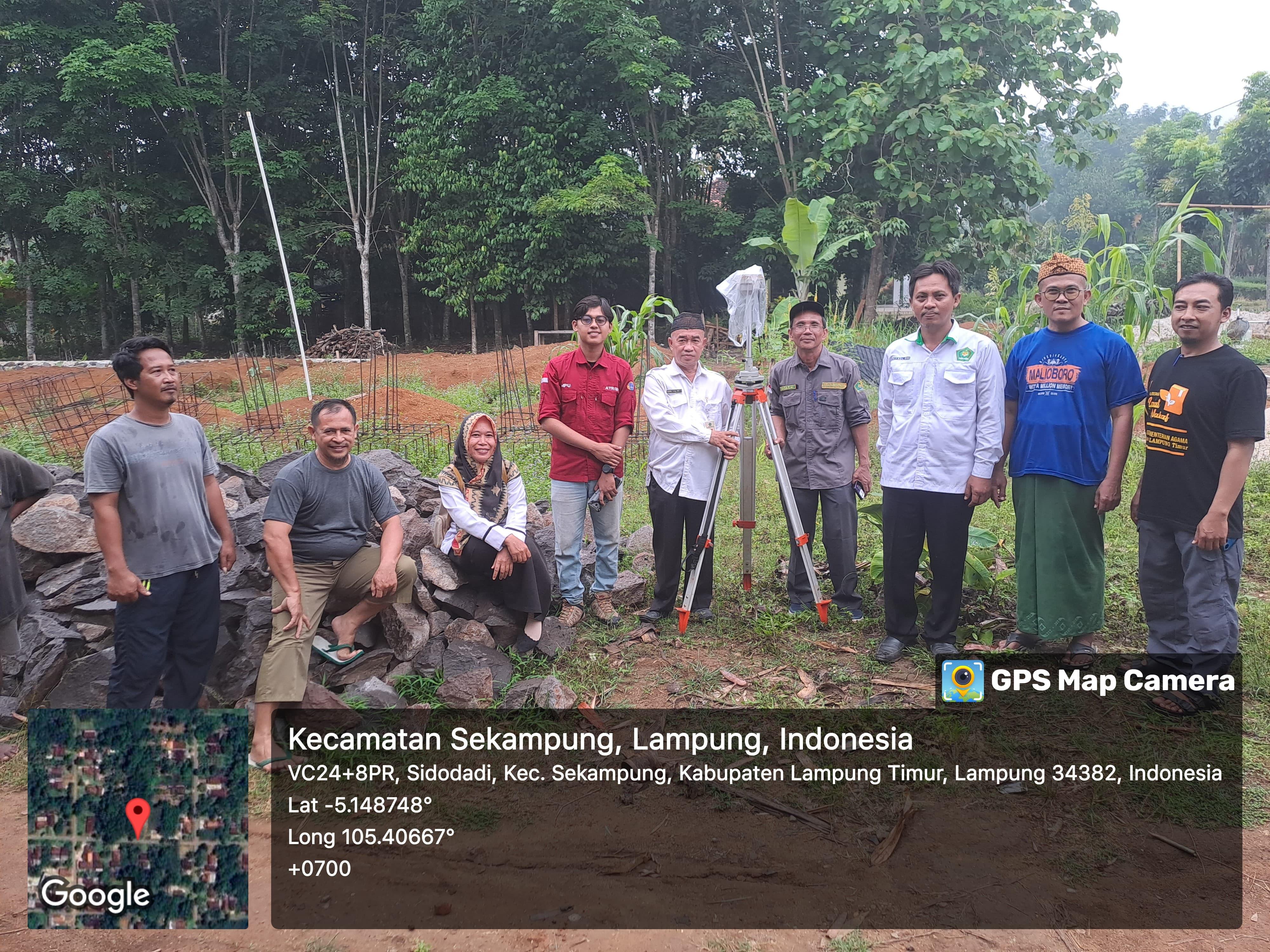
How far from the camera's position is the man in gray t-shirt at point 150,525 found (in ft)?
8.82

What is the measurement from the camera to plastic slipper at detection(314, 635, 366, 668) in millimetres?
3338

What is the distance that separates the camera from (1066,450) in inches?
129

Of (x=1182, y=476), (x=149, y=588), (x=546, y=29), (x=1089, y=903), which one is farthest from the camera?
(x=546, y=29)

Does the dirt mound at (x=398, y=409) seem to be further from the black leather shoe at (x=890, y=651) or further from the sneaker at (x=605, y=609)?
the black leather shoe at (x=890, y=651)

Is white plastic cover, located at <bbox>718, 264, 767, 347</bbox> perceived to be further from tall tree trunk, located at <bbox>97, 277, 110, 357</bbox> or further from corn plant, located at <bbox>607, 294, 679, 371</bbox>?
tall tree trunk, located at <bbox>97, 277, 110, 357</bbox>

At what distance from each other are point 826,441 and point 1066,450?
106 cm

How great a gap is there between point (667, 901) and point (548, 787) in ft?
2.49

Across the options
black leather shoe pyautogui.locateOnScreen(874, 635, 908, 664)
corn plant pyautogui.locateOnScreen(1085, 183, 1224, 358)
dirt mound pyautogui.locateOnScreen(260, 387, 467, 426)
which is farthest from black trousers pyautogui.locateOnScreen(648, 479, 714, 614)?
dirt mound pyautogui.locateOnScreen(260, 387, 467, 426)

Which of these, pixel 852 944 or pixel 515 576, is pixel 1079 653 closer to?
pixel 852 944

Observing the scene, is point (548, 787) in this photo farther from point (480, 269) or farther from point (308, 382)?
point (480, 269)

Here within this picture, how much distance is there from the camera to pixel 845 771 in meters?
2.88

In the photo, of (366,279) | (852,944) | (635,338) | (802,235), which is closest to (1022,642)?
(852,944)

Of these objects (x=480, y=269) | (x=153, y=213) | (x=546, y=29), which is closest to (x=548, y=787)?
(x=480, y=269)

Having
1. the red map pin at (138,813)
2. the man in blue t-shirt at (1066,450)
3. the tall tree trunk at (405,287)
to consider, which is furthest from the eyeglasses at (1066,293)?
the tall tree trunk at (405,287)
